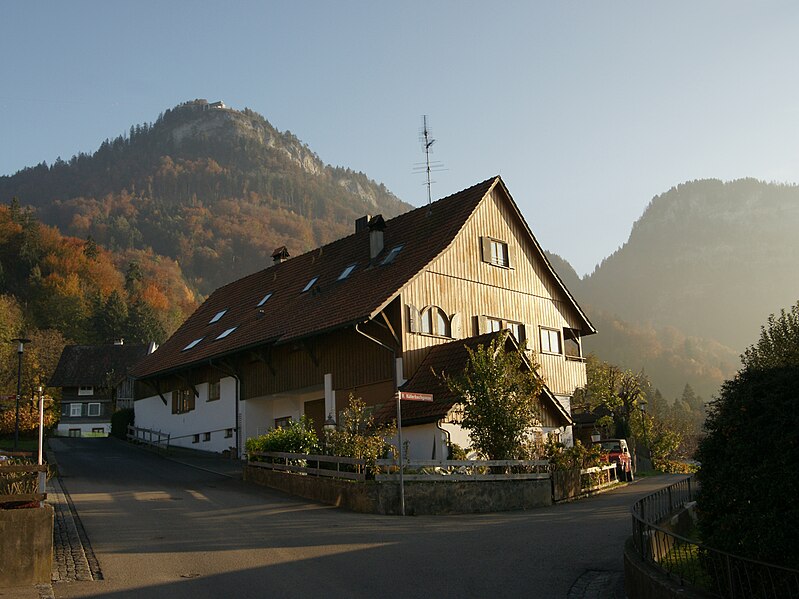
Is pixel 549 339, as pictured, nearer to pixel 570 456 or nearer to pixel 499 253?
pixel 499 253

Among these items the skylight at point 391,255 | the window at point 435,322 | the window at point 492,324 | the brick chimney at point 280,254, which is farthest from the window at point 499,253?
the brick chimney at point 280,254

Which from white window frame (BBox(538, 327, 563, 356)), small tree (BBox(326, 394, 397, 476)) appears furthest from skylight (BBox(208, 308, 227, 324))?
small tree (BBox(326, 394, 397, 476))

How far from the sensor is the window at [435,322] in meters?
29.7

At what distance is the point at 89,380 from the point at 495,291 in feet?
181

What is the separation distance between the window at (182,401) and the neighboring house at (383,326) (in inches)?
4.1

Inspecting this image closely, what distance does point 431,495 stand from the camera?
20562mm

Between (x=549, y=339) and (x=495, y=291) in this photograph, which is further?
(x=549, y=339)

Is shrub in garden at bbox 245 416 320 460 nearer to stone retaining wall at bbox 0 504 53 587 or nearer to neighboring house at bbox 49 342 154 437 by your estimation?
stone retaining wall at bbox 0 504 53 587

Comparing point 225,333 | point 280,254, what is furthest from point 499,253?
point 280,254

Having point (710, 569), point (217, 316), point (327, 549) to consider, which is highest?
point (217, 316)

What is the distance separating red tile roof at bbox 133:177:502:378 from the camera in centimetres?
2995

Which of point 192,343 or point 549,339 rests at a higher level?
point 192,343

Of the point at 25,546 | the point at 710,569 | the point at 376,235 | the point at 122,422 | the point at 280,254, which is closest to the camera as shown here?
the point at 710,569

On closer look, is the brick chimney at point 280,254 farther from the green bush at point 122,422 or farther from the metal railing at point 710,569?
the metal railing at point 710,569
